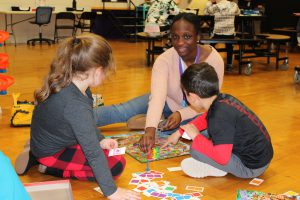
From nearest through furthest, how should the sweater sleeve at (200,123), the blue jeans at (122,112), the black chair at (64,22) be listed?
the sweater sleeve at (200,123) < the blue jeans at (122,112) < the black chair at (64,22)

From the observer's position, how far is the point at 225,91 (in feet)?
16.5

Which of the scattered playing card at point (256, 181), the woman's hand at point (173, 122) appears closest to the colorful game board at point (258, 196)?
the scattered playing card at point (256, 181)

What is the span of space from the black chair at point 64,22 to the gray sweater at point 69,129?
8.26 meters

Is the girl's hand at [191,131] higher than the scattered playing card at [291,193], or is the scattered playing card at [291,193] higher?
the girl's hand at [191,131]

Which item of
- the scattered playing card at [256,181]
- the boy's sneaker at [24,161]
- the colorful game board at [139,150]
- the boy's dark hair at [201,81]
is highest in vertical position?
the boy's dark hair at [201,81]

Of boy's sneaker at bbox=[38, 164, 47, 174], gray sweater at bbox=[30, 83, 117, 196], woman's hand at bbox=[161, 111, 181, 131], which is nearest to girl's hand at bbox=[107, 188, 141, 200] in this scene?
gray sweater at bbox=[30, 83, 117, 196]

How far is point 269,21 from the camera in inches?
436

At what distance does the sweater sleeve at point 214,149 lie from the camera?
2.24 m

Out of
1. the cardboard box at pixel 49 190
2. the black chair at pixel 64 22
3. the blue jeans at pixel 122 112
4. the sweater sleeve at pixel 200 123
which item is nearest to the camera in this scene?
the cardboard box at pixel 49 190

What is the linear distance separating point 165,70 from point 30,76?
3.31 meters

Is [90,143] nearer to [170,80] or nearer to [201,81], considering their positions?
[201,81]

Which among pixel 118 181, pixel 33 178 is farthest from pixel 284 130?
pixel 33 178

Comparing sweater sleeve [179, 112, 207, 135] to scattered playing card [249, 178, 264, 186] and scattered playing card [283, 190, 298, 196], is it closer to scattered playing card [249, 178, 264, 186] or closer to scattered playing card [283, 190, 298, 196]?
scattered playing card [249, 178, 264, 186]

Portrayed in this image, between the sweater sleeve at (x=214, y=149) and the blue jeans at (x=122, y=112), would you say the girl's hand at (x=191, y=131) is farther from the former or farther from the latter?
the blue jeans at (x=122, y=112)
